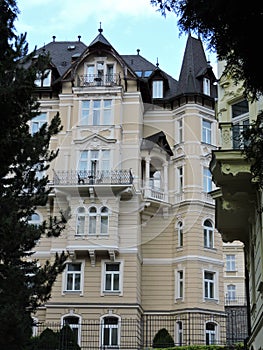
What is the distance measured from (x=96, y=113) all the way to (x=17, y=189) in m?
18.1

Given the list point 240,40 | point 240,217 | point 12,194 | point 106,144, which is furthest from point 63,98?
point 240,40

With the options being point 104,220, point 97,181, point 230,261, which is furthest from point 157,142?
point 230,261

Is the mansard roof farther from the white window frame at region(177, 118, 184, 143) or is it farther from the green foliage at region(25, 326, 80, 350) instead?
the green foliage at region(25, 326, 80, 350)

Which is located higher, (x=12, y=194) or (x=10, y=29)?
(x=10, y=29)

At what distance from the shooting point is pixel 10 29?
16609 millimetres

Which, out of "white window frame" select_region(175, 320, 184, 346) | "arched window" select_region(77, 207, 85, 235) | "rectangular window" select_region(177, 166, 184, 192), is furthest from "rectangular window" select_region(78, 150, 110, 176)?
"white window frame" select_region(175, 320, 184, 346)

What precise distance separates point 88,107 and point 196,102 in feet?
21.3

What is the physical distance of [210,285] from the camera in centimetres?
3425

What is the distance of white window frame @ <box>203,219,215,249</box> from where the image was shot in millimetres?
34812

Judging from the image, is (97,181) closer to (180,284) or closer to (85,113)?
(85,113)

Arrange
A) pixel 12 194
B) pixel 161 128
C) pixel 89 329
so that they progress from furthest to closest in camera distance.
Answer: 1. pixel 161 128
2. pixel 89 329
3. pixel 12 194

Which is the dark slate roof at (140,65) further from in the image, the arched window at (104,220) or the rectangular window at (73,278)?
the rectangular window at (73,278)

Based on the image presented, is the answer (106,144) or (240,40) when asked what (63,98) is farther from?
(240,40)

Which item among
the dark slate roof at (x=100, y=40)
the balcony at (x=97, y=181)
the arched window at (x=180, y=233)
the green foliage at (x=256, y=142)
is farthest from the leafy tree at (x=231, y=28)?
the dark slate roof at (x=100, y=40)
